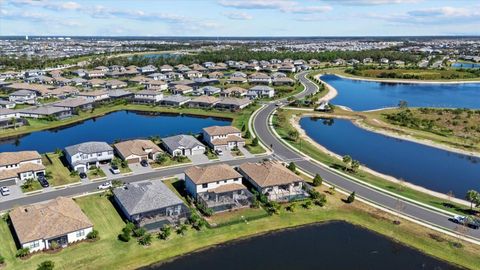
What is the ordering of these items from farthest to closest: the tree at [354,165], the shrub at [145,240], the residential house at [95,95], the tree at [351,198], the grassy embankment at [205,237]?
the residential house at [95,95]
the tree at [354,165]
the tree at [351,198]
the shrub at [145,240]
the grassy embankment at [205,237]

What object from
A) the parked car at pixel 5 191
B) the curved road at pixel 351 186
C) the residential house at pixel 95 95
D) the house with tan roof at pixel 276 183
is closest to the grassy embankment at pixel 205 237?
the curved road at pixel 351 186

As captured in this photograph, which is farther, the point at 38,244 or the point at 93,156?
the point at 93,156

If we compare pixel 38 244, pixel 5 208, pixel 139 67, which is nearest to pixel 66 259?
pixel 38 244

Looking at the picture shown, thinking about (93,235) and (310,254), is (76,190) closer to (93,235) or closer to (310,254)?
(93,235)

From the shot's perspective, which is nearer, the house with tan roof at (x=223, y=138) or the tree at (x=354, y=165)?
the tree at (x=354, y=165)

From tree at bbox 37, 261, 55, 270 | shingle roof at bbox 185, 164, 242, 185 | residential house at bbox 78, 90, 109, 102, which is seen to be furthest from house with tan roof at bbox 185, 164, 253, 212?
residential house at bbox 78, 90, 109, 102

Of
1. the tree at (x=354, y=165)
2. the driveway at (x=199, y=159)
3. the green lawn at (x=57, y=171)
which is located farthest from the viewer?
the driveway at (x=199, y=159)

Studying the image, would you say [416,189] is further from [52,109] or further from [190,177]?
[52,109]

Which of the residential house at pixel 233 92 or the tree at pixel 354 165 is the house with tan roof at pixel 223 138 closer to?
the tree at pixel 354 165
